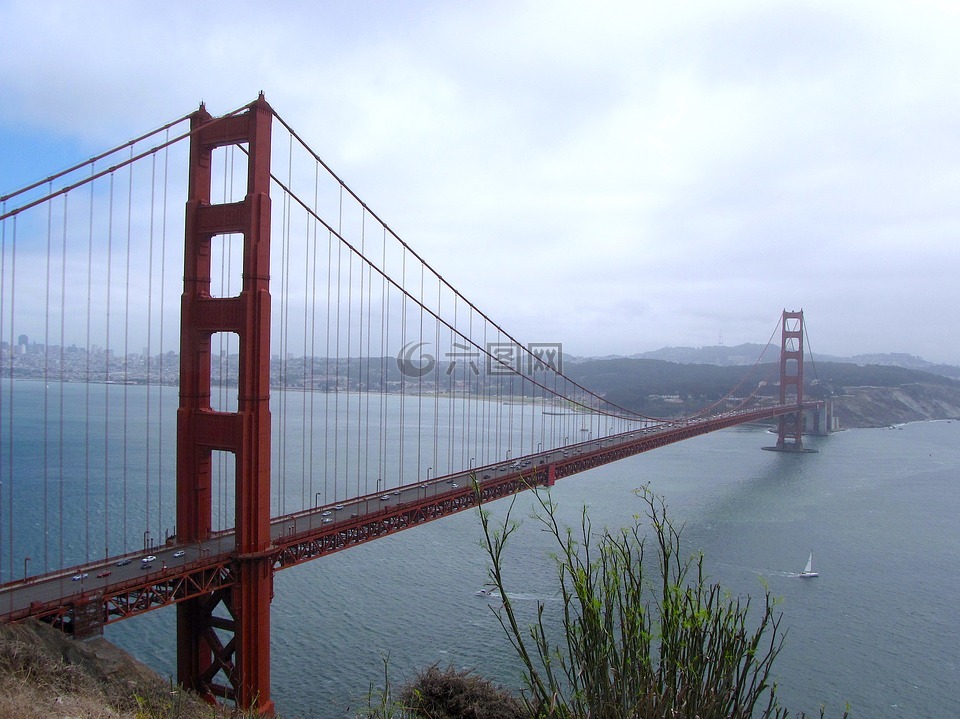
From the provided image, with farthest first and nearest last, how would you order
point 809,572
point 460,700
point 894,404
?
point 894,404, point 809,572, point 460,700

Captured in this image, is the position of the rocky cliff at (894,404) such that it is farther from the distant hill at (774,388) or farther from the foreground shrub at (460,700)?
the foreground shrub at (460,700)

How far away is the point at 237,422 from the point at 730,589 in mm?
6476

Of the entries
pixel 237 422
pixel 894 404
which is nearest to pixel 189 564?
pixel 237 422

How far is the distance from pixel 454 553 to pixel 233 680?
7.08 metres

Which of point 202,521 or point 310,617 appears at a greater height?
point 202,521

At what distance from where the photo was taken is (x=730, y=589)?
870cm

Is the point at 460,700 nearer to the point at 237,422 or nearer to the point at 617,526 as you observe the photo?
the point at 237,422

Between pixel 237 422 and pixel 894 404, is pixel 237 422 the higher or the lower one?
the higher one

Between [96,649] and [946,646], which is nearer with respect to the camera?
[96,649]

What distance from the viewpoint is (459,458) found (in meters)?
23.6

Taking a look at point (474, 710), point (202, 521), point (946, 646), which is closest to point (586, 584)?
point (474, 710)

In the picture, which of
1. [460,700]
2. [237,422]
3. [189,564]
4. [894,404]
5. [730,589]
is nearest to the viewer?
[460,700]

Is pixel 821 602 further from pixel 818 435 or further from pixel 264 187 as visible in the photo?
pixel 818 435

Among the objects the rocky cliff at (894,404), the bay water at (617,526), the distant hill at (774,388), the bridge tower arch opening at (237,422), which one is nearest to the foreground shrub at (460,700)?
the bridge tower arch opening at (237,422)
